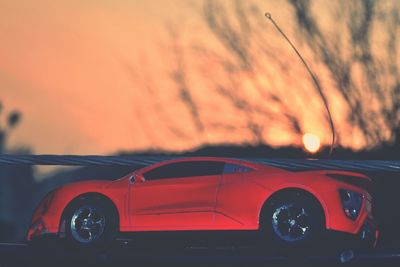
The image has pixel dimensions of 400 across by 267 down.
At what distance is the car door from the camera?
Answer: 37.7 ft

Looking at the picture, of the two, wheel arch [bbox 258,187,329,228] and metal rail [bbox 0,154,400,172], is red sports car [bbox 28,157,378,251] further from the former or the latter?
metal rail [bbox 0,154,400,172]

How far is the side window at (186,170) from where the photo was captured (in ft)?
38.7

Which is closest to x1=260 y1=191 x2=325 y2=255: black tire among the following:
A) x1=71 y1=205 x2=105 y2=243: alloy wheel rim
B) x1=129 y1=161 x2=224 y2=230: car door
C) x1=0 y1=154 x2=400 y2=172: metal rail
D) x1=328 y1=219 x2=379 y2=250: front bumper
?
x1=328 y1=219 x2=379 y2=250: front bumper

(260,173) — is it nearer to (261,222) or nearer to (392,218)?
(261,222)

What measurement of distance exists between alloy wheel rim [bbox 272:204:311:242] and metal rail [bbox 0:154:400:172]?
3.62 meters

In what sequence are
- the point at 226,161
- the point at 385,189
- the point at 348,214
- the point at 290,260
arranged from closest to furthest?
the point at 290,260 < the point at 348,214 < the point at 226,161 < the point at 385,189

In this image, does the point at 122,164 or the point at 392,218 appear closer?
the point at 122,164

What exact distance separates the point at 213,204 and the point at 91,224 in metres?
1.76

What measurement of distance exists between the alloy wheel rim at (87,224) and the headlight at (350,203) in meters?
3.28

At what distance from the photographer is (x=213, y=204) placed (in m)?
11.4

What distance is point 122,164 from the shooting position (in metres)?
16.6

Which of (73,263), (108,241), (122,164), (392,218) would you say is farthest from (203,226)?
(392,218)

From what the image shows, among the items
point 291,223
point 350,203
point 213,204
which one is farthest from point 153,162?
point 350,203

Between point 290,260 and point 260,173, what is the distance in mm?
1819
